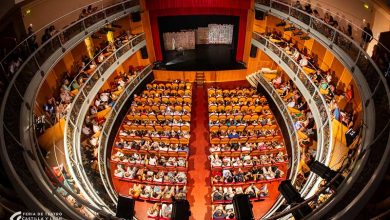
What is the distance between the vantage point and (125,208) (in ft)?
29.3

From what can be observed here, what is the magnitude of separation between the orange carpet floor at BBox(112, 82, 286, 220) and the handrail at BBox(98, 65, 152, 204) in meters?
1.08

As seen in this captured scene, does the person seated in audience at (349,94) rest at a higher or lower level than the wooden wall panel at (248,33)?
lower

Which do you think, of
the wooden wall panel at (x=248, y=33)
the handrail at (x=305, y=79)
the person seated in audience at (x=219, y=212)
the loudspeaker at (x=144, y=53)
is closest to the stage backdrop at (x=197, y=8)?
the wooden wall panel at (x=248, y=33)

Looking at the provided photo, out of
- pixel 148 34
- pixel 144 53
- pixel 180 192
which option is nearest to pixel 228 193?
pixel 180 192

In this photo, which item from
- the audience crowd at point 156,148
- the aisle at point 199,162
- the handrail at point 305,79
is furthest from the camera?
the audience crowd at point 156,148

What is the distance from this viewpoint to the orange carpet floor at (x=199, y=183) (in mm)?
14672

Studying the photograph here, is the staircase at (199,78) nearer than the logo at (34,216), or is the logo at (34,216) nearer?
the logo at (34,216)

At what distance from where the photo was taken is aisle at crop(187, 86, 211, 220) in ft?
48.7

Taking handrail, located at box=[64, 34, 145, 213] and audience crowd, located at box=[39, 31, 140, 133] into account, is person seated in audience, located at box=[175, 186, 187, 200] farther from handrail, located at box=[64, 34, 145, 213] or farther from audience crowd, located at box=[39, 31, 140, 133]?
audience crowd, located at box=[39, 31, 140, 133]

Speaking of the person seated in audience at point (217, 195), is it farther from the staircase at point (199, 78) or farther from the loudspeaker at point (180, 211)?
the staircase at point (199, 78)

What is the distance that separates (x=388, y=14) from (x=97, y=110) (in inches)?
559

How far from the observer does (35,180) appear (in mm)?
7578

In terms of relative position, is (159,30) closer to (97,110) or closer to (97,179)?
(97,110)

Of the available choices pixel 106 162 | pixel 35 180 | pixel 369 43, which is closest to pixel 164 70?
pixel 106 162
